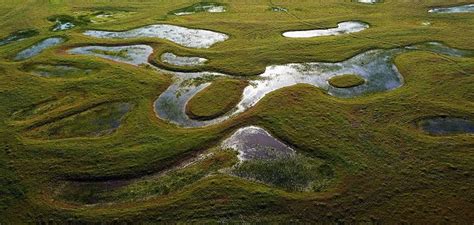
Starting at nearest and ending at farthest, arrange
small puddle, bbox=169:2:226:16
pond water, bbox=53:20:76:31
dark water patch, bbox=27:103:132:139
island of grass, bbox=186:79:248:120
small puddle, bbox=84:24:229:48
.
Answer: dark water patch, bbox=27:103:132:139, island of grass, bbox=186:79:248:120, small puddle, bbox=84:24:229:48, pond water, bbox=53:20:76:31, small puddle, bbox=169:2:226:16

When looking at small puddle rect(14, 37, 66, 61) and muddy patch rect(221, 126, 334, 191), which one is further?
small puddle rect(14, 37, 66, 61)

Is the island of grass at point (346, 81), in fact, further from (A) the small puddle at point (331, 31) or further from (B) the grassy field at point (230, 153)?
(A) the small puddle at point (331, 31)

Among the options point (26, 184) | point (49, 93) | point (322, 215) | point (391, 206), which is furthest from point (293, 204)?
point (49, 93)

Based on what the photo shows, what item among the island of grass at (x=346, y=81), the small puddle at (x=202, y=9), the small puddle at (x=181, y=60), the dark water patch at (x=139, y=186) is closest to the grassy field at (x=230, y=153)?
the dark water patch at (x=139, y=186)

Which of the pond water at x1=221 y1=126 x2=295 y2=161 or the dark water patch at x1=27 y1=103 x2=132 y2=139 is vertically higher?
the dark water patch at x1=27 y1=103 x2=132 y2=139

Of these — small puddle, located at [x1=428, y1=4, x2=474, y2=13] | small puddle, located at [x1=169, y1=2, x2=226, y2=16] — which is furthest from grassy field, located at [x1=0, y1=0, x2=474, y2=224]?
small puddle, located at [x1=169, y1=2, x2=226, y2=16]

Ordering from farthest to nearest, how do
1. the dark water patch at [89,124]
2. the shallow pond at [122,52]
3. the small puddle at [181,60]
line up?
1. the shallow pond at [122,52]
2. the small puddle at [181,60]
3. the dark water patch at [89,124]

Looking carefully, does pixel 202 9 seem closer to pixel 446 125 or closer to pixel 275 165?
pixel 275 165

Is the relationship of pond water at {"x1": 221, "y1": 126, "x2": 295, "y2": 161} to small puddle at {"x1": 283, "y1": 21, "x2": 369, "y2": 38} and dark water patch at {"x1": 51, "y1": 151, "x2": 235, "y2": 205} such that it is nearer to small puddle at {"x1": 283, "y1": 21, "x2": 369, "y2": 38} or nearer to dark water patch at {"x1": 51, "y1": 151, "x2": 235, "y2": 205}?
dark water patch at {"x1": 51, "y1": 151, "x2": 235, "y2": 205}
